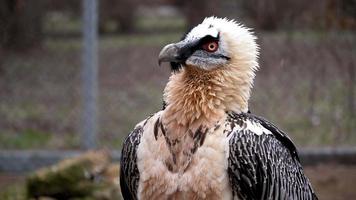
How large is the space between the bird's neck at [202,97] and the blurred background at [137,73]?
4.08 m

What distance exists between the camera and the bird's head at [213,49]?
414 centimetres

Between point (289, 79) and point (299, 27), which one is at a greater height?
point (299, 27)

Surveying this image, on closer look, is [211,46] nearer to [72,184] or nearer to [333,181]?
[72,184]

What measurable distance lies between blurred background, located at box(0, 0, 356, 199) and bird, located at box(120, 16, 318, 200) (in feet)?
13.1

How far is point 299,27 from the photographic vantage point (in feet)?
29.3

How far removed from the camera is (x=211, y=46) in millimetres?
4199

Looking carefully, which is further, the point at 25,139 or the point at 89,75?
the point at 25,139

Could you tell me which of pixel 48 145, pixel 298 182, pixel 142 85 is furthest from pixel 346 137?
pixel 298 182

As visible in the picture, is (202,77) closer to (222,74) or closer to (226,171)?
(222,74)

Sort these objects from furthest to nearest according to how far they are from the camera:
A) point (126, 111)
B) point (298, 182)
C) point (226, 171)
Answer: point (126, 111), point (298, 182), point (226, 171)

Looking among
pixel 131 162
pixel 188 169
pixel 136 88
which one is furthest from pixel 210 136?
pixel 136 88

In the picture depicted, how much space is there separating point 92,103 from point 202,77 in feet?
14.7

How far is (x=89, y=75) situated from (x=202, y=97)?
14.6 ft

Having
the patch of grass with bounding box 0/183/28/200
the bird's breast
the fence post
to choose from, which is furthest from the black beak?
the fence post
